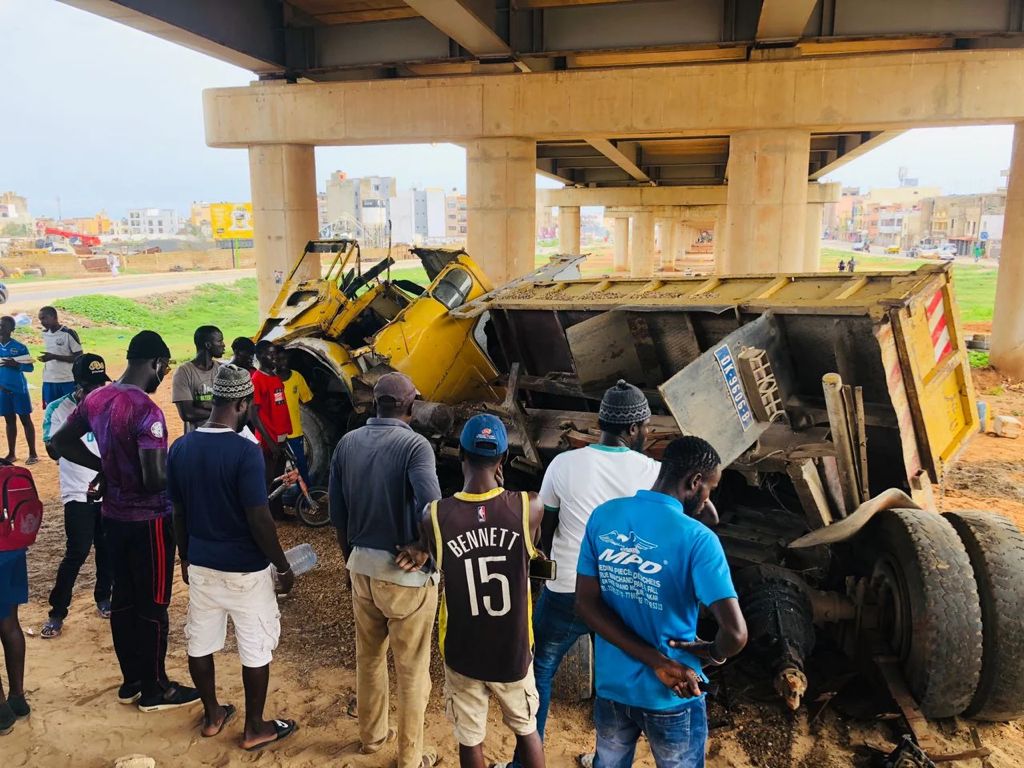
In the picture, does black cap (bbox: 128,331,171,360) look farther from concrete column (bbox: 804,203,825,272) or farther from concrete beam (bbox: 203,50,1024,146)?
concrete column (bbox: 804,203,825,272)

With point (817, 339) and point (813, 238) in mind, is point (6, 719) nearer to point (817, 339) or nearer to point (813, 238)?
point (817, 339)

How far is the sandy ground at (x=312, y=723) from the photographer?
3.62 m

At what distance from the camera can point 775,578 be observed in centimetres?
417

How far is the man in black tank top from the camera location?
8.91ft

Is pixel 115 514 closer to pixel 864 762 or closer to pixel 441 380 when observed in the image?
pixel 441 380

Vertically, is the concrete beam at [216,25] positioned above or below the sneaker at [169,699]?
above

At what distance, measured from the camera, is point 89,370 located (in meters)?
4.52

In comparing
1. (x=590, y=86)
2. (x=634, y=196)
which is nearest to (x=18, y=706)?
(x=590, y=86)

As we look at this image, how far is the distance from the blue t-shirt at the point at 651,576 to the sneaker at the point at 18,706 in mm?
3103

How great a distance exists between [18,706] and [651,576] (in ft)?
11.2

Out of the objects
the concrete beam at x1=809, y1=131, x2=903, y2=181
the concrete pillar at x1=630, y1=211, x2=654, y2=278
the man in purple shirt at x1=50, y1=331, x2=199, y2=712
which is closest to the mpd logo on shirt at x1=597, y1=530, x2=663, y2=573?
the man in purple shirt at x1=50, y1=331, x2=199, y2=712

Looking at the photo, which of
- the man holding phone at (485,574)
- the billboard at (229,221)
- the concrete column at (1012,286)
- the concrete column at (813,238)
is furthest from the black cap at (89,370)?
the billboard at (229,221)

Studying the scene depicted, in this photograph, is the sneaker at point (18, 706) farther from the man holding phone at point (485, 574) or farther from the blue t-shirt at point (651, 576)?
the blue t-shirt at point (651, 576)

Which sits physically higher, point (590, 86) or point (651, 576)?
point (590, 86)
